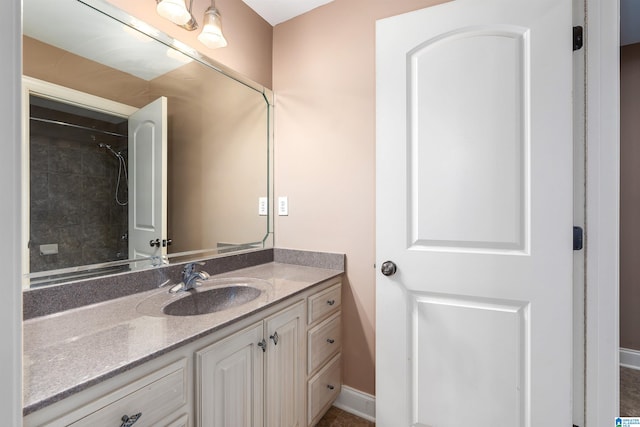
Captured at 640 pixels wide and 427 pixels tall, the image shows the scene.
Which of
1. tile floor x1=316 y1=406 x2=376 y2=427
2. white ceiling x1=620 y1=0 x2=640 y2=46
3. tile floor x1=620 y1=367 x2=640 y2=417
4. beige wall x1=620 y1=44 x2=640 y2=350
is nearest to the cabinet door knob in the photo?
tile floor x1=316 y1=406 x2=376 y2=427

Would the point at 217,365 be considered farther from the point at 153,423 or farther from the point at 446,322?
the point at 446,322

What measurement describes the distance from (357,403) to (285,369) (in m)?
0.69

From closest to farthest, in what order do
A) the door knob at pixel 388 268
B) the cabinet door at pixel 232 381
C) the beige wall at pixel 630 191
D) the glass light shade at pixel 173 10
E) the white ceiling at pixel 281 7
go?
the cabinet door at pixel 232 381 → the glass light shade at pixel 173 10 → the door knob at pixel 388 268 → the white ceiling at pixel 281 7 → the beige wall at pixel 630 191

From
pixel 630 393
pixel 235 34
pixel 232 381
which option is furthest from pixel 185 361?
pixel 630 393

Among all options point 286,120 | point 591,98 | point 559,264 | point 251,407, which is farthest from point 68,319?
point 591,98

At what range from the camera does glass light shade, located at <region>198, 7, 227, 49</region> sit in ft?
4.49

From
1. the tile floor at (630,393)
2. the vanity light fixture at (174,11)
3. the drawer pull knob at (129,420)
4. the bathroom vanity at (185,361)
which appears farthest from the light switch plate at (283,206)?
the tile floor at (630,393)

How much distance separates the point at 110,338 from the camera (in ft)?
2.66

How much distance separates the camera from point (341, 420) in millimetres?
1587

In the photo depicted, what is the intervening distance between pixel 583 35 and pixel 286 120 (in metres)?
1.44

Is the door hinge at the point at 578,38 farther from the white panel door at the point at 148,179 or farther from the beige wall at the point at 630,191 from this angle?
the white panel door at the point at 148,179

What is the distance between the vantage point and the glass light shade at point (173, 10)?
3.96 feet

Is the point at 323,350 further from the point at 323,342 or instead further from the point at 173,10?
the point at 173,10

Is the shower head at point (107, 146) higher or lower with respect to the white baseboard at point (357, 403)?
higher
